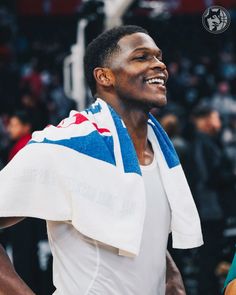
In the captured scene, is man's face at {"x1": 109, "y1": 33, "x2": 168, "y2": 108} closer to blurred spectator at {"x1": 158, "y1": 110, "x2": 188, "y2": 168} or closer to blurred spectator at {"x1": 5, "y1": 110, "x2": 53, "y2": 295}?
blurred spectator at {"x1": 5, "y1": 110, "x2": 53, "y2": 295}

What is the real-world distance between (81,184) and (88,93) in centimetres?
464

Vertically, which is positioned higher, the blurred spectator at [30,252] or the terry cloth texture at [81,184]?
the terry cloth texture at [81,184]

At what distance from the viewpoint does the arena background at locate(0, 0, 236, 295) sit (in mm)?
6074

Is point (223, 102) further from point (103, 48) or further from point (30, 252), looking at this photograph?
point (103, 48)

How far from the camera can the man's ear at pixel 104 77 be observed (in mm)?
2676

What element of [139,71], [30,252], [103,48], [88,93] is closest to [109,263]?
[139,71]

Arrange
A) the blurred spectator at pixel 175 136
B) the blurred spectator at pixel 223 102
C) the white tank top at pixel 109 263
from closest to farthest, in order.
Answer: the white tank top at pixel 109 263 < the blurred spectator at pixel 175 136 < the blurred spectator at pixel 223 102

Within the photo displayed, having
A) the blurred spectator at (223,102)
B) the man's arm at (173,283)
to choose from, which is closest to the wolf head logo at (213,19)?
the man's arm at (173,283)

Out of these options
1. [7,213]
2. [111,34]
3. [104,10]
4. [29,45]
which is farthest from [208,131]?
[29,45]

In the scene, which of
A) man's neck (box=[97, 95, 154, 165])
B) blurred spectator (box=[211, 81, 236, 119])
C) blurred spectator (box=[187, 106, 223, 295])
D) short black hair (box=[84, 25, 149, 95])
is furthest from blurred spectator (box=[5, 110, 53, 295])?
blurred spectator (box=[211, 81, 236, 119])

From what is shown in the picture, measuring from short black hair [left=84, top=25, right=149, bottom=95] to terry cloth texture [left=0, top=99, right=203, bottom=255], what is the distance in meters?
0.35

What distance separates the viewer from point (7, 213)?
2324 mm

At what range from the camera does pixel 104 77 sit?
270 cm

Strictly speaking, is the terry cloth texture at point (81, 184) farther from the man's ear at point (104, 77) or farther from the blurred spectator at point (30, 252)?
the blurred spectator at point (30, 252)
